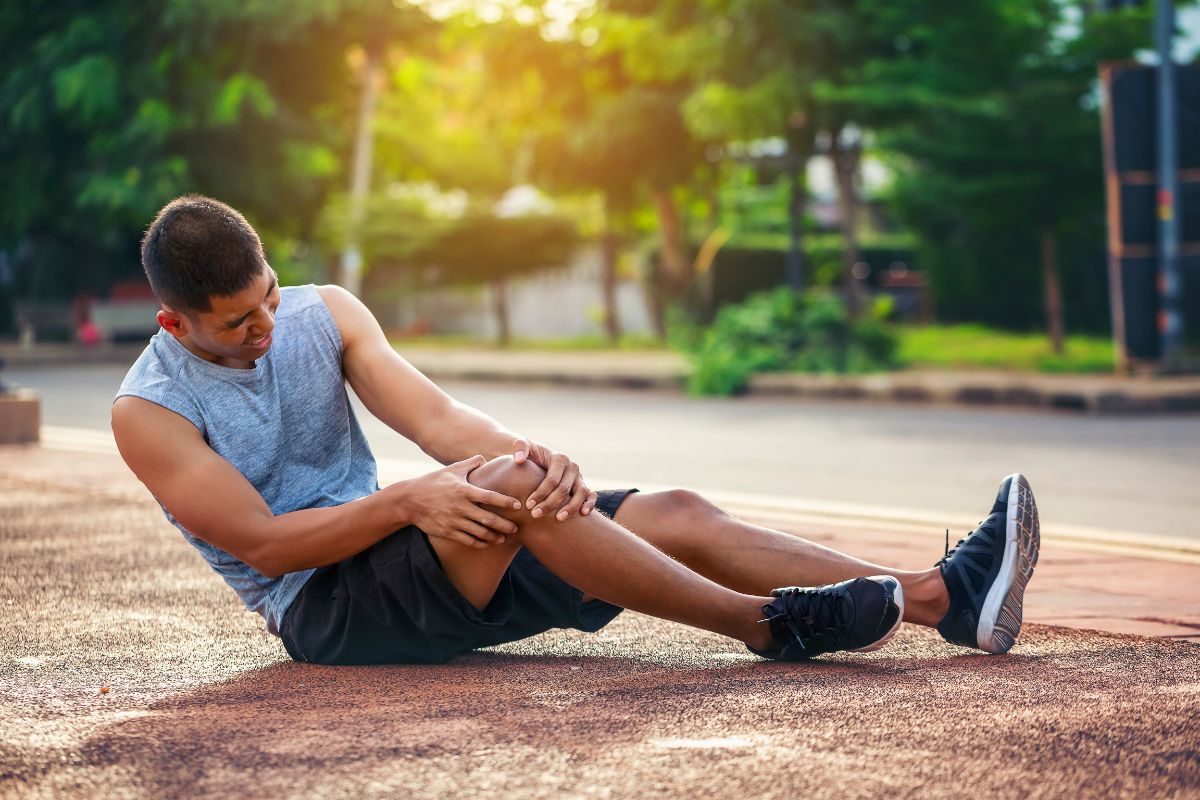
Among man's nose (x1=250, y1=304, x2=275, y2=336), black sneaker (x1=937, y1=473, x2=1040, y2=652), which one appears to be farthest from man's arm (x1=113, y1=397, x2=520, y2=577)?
black sneaker (x1=937, y1=473, x2=1040, y2=652)

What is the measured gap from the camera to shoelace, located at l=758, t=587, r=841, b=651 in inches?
136

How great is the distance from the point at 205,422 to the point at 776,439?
24.3 ft

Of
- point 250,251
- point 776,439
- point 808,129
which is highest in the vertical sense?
point 808,129

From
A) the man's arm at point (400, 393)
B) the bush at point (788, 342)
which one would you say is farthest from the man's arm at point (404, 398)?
the bush at point (788, 342)

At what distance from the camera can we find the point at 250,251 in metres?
3.27

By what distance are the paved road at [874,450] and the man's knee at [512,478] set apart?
2.88 metres

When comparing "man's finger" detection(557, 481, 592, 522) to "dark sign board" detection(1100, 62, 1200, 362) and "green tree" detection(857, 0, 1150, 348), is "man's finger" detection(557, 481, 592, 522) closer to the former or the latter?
"dark sign board" detection(1100, 62, 1200, 362)

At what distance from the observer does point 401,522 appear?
10.9ft

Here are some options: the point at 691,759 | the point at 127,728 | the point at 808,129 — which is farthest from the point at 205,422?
the point at 808,129

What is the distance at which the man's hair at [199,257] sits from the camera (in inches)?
127

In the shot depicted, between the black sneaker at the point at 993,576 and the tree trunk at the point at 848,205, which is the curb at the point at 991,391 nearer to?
the tree trunk at the point at 848,205

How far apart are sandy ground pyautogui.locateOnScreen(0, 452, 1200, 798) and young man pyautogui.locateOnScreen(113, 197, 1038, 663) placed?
0.12 m

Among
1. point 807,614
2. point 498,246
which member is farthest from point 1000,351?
point 807,614

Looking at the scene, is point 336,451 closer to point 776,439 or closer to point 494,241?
point 776,439
